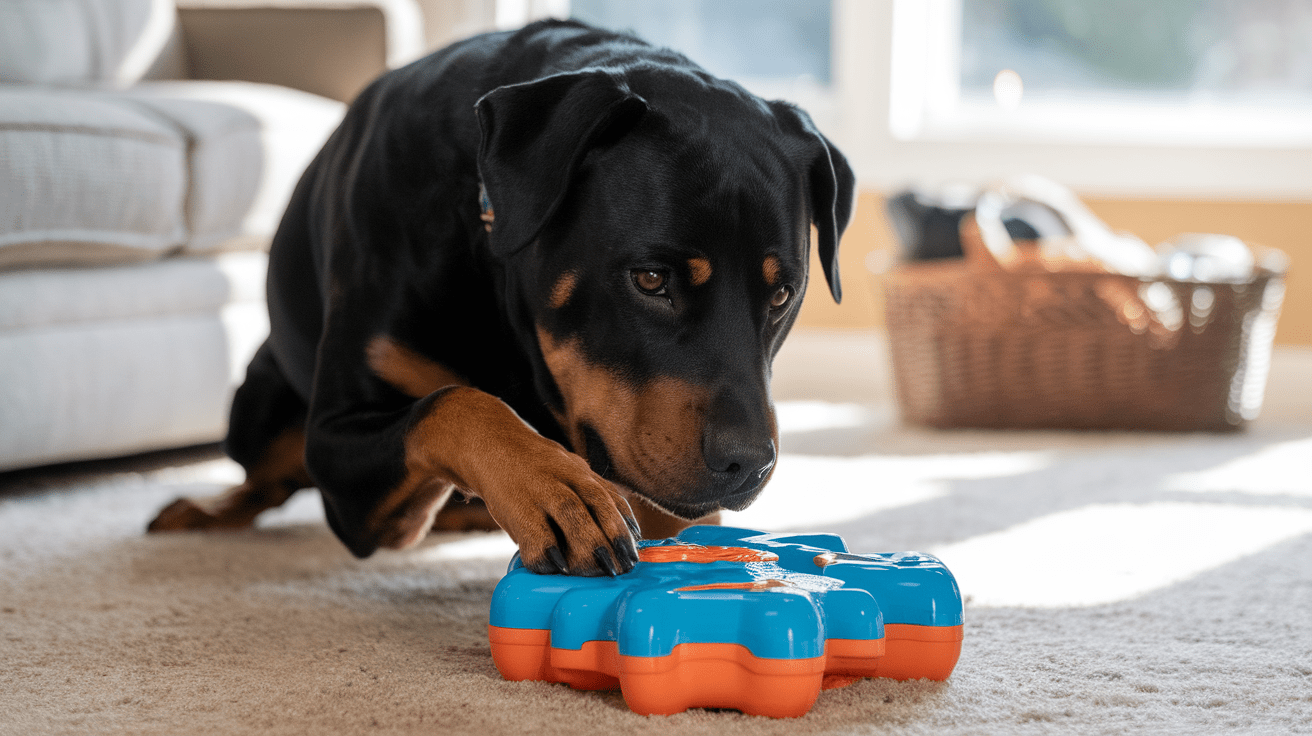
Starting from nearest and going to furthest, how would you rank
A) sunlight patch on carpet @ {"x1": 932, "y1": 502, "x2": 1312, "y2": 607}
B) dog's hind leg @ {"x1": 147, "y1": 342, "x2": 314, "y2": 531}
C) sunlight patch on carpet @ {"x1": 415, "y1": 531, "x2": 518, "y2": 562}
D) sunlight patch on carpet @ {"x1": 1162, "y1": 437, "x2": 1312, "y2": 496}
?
sunlight patch on carpet @ {"x1": 932, "y1": 502, "x2": 1312, "y2": 607}
sunlight patch on carpet @ {"x1": 415, "y1": 531, "x2": 518, "y2": 562}
dog's hind leg @ {"x1": 147, "y1": 342, "x2": 314, "y2": 531}
sunlight patch on carpet @ {"x1": 1162, "y1": 437, "x2": 1312, "y2": 496}

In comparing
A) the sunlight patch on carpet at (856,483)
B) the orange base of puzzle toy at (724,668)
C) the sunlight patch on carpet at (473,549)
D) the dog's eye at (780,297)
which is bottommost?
the sunlight patch on carpet at (856,483)

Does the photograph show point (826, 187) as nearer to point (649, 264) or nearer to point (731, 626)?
point (649, 264)

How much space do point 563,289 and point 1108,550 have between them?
989mm

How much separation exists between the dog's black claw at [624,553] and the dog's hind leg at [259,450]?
0.99 metres

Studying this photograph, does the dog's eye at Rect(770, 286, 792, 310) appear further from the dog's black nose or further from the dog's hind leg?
the dog's hind leg

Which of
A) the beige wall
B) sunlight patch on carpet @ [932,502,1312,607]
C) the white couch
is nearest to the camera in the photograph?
sunlight patch on carpet @ [932,502,1312,607]

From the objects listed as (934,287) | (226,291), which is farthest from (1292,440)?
(226,291)

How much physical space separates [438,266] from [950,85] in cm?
310

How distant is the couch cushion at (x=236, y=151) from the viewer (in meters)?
2.36

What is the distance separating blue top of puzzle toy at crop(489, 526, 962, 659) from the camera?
97 centimetres

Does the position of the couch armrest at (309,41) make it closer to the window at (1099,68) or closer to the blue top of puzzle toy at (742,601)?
the window at (1099,68)

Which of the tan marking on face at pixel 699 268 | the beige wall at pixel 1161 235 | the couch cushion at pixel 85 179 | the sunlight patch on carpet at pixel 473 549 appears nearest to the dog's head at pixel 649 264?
the tan marking on face at pixel 699 268

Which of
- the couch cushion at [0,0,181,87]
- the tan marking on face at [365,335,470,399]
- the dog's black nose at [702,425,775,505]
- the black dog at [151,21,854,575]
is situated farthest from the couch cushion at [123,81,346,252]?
the dog's black nose at [702,425,775,505]

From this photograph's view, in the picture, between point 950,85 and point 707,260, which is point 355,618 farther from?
point 950,85
